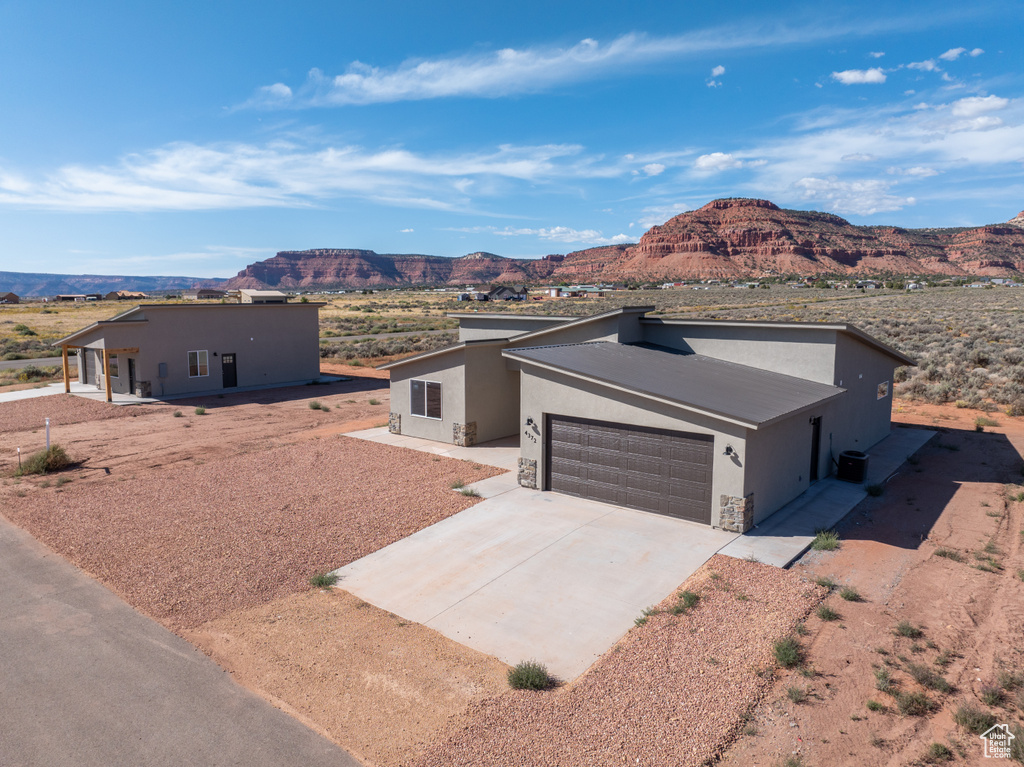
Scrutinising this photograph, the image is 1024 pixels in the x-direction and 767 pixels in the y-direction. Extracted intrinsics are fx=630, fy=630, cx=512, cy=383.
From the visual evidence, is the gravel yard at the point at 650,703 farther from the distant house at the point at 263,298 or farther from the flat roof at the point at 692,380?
the distant house at the point at 263,298

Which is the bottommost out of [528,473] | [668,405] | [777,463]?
[528,473]

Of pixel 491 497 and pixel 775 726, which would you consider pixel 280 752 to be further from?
pixel 491 497

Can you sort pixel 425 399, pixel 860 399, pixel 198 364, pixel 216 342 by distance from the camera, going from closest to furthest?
pixel 860 399
pixel 425 399
pixel 198 364
pixel 216 342

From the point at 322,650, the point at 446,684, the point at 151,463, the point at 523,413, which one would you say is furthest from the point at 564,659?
the point at 151,463

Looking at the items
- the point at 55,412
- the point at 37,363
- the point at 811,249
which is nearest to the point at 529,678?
the point at 55,412

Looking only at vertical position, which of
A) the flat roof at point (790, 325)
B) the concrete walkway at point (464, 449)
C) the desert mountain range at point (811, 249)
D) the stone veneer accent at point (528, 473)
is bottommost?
the concrete walkway at point (464, 449)

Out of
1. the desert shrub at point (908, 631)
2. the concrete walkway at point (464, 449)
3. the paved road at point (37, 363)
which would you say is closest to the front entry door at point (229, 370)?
the concrete walkway at point (464, 449)

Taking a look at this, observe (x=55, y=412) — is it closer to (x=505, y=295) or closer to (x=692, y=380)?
(x=692, y=380)
